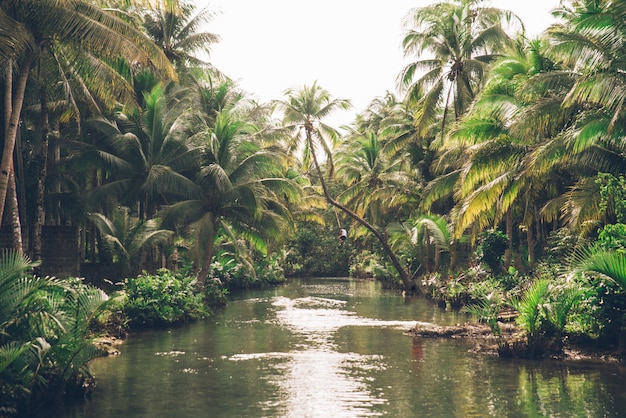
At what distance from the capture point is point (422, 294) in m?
28.6

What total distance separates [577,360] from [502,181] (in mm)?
6482

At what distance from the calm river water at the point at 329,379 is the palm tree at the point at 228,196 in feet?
16.0

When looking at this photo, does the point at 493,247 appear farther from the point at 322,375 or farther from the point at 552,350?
the point at 322,375

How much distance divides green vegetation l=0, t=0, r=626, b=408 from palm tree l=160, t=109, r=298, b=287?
7 centimetres

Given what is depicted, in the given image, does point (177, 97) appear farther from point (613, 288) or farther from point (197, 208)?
point (613, 288)

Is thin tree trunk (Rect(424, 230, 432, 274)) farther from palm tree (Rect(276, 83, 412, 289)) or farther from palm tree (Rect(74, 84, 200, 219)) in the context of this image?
palm tree (Rect(74, 84, 200, 219))

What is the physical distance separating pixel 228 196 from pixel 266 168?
203 cm

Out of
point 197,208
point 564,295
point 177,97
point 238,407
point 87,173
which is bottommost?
point 238,407

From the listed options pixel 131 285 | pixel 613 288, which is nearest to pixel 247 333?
pixel 131 285

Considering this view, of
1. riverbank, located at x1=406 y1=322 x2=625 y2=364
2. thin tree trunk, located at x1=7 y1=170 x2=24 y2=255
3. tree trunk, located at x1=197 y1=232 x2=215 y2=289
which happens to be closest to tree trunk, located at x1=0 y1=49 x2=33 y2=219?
thin tree trunk, located at x1=7 y1=170 x2=24 y2=255

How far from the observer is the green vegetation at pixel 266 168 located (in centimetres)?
1190

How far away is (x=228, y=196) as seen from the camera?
21328 mm

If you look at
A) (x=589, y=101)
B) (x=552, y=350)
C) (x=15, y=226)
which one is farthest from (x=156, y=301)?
(x=589, y=101)

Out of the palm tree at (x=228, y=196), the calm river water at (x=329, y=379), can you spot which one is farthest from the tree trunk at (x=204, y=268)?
the calm river water at (x=329, y=379)
